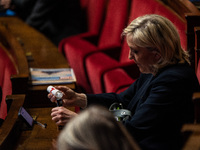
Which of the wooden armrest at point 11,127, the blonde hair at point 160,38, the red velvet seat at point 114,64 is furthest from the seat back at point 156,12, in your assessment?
the wooden armrest at point 11,127

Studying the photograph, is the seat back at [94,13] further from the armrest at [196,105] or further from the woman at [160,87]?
the armrest at [196,105]

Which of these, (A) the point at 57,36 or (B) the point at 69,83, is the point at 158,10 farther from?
(A) the point at 57,36

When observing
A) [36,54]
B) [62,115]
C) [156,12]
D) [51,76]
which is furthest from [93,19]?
[62,115]

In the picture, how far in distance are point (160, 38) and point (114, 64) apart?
59 cm

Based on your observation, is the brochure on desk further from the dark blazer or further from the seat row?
the dark blazer

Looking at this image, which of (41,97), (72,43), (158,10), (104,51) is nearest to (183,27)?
(158,10)

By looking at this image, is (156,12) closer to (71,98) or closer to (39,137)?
(71,98)

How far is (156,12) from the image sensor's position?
3.49 ft

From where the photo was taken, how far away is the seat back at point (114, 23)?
1.38 meters

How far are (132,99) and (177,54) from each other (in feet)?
0.54

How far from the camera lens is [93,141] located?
0.34 metres

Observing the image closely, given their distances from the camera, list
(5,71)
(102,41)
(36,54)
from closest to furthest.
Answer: (5,71)
(36,54)
(102,41)

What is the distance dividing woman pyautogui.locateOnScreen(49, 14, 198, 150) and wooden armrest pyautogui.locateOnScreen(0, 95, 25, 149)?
86mm

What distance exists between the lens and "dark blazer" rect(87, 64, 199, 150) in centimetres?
62
